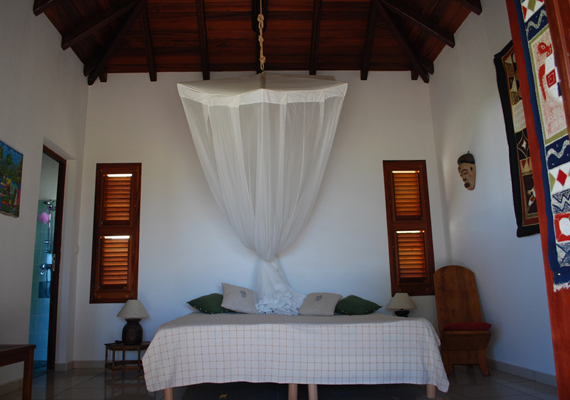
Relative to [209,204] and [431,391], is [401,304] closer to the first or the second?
[431,391]

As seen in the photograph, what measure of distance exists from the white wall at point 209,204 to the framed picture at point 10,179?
1374 mm

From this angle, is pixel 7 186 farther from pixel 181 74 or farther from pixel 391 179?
pixel 391 179

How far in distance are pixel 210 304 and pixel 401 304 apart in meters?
2.06

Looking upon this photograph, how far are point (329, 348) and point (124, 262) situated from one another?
2886 mm

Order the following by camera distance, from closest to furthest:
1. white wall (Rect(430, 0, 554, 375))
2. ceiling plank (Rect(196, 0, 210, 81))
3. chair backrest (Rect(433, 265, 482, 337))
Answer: white wall (Rect(430, 0, 554, 375)) → chair backrest (Rect(433, 265, 482, 337)) → ceiling plank (Rect(196, 0, 210, 81))

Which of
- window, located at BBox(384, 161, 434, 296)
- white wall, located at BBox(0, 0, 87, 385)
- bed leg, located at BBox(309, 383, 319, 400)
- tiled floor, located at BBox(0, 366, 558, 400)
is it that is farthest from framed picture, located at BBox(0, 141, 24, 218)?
window, located at BBox(384, 161, 434, 296)

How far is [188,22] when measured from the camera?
4977mm

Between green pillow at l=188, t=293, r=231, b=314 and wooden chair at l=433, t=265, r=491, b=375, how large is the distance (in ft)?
7.09

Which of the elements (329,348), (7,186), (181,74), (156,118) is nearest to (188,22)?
(181,74)

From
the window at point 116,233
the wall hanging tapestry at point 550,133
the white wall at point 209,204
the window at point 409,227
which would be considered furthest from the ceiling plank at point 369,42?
the wall hanging tapestry at point 550,133

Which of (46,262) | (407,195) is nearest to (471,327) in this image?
(407,195)

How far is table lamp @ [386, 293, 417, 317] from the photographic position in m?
4.59

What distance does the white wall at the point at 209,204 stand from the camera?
489 centimetres

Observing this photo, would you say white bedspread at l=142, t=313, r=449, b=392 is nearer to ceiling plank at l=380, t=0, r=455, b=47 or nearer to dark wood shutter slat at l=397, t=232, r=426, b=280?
dark wood shutter slat at l=397, t=232, r=426, b=280
